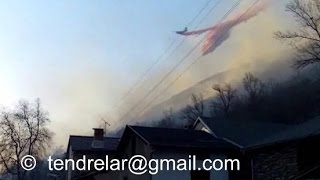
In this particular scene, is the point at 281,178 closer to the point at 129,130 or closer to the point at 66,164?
the point at 129,130

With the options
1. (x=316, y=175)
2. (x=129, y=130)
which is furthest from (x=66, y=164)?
(x=316, y=175)

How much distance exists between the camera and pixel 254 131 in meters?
33.7

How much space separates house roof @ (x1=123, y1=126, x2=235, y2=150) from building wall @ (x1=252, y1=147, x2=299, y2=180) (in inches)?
83.5

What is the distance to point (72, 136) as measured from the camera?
155 ft

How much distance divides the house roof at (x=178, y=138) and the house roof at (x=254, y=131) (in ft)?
4.44

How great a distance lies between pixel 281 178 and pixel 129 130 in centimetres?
1036

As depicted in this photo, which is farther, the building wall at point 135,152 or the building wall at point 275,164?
the building wall at point 135,152

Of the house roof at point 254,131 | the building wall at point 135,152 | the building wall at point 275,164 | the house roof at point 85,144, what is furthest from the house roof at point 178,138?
the house roof at point 85,144

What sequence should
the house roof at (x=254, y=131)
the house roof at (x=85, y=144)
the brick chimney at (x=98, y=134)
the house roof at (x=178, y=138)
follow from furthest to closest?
1. the brick chimney at (x=98, y=134)
2. the house roof at (x=85, y=144)
3. the house roof at (x=178, y=138)
4. the house roof at (x=254, y=131)

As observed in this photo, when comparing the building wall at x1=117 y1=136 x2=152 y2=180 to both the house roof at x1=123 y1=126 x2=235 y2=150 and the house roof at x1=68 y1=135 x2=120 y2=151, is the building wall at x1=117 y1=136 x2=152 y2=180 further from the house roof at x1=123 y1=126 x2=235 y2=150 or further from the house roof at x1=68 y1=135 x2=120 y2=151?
the house roof at x1=68 y1=135 x2=120 y2=151

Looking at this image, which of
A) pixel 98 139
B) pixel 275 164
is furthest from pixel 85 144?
pixel 275 164

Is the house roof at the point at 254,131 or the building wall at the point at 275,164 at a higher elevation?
the house roof at the point at 254,131

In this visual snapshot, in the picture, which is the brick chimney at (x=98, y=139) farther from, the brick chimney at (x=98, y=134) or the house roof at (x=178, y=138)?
the house roof at (x=178, y=138)

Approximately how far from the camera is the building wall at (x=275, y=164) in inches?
944
